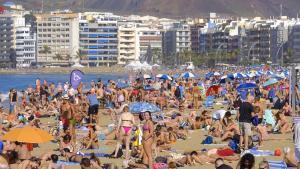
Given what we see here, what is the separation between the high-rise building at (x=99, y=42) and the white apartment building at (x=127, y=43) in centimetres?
83

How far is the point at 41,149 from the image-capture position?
18.6 m

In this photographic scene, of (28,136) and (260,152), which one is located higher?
(28,136)

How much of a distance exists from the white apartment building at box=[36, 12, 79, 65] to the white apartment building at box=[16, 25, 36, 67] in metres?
2.32

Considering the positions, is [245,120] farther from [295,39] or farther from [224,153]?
[295,39]

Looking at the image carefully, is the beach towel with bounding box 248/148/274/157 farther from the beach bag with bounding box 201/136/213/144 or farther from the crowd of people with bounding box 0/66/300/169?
the beach bag with bounding box 201/136/213/144

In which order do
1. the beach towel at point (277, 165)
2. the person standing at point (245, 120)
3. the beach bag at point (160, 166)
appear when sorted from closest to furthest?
the beach bag at point (160, 166) < the beach towel at point (277, 165) < the person standing at point (245, 120)

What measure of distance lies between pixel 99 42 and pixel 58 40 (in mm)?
7527

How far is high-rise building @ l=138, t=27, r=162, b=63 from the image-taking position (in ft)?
549

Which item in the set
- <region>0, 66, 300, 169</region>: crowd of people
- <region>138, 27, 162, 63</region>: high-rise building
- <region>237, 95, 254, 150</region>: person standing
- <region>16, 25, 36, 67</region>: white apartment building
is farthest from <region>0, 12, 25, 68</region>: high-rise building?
<region>237, 95, 254, 150</region>: person standing

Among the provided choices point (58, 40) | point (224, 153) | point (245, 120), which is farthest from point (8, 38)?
point (224, 153)

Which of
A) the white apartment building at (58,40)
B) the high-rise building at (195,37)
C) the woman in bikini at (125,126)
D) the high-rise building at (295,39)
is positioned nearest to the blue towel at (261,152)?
the woman in bikini at (125,126)

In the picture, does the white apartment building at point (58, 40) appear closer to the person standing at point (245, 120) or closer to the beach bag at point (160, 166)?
the person standing at point (245, 120)

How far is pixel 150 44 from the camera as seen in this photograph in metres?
171

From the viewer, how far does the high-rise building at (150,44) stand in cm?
16738
